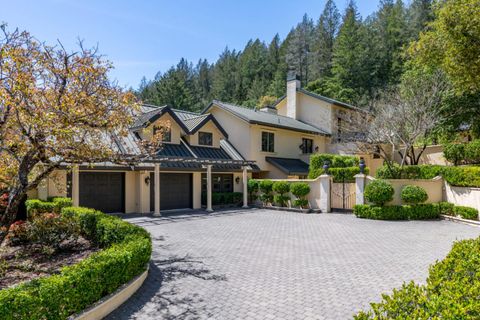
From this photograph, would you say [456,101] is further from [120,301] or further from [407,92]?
[120,301]

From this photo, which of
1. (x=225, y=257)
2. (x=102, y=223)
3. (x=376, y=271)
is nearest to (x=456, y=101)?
(x=376, y=271)

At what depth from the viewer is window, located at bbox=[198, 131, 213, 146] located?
75.1 ft

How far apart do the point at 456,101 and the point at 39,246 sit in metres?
24.7

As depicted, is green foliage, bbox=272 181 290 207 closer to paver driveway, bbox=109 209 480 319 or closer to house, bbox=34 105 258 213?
house, bbox=34 105 258 213

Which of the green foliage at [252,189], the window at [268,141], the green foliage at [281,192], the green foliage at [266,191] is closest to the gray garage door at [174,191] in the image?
the green foliage at [252,189]

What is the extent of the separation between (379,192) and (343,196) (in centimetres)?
320

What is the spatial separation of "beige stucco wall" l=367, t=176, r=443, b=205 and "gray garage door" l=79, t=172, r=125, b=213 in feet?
49.0

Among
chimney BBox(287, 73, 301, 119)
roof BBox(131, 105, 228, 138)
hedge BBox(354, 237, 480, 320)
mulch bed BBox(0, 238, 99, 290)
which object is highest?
chimney BBox(287, 73, 301, 119)

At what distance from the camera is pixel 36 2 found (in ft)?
30.7

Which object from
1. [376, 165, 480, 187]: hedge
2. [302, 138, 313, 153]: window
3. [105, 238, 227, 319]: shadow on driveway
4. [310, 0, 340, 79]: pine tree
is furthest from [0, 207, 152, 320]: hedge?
[310, 0, 340, 79]: pine tree

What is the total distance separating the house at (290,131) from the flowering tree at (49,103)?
51.8 ft

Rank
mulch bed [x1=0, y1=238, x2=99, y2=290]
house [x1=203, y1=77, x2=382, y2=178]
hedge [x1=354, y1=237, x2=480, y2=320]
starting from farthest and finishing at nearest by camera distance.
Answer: house [x1=203, y1=77, x2=382, y2=178] < mulch bed [x1=0, y1=238, x2=99, y2=290] < hedge [x1=354, y1=237, x2=480, y2=320]

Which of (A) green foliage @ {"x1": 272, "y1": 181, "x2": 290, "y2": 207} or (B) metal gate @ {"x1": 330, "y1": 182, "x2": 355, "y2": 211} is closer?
(B) metal gate @ {"x1": 330, "y1": 182, "x2": 355, "y2": 211}

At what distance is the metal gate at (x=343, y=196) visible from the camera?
1911 centimetres
